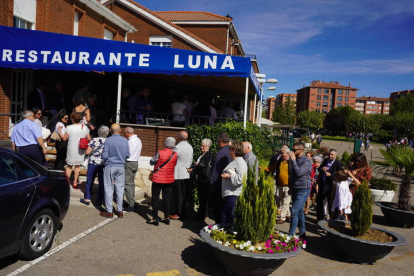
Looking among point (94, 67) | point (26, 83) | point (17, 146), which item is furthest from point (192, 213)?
point (26, 83)

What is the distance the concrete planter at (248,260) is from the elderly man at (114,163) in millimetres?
2845

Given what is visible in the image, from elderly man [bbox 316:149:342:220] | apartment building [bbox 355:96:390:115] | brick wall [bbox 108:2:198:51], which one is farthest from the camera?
apartment building [bbox 355:96:390:115]

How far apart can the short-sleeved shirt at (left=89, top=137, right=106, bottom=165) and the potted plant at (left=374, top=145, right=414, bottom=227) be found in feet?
19.3

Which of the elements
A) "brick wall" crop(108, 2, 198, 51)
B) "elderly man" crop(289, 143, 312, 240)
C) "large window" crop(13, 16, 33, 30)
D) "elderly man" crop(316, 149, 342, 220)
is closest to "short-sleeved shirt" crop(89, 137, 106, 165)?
"elderly man" crop(289, 143, 312, 240)

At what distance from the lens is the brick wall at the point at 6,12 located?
1062 cm

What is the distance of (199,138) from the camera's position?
7.95 meters

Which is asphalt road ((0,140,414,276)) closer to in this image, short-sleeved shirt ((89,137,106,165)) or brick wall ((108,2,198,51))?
short-sleeved shirt ((89,137,106,165))

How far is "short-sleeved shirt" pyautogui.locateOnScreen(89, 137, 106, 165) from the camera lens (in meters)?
6.91

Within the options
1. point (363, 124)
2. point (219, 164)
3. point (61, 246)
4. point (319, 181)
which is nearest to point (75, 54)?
point (219, 164)

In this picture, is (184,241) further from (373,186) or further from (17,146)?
(373,186)

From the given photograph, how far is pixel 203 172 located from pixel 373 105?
176661 mm

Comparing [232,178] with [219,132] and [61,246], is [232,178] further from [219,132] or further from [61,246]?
[61,246]

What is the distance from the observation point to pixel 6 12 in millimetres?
10805

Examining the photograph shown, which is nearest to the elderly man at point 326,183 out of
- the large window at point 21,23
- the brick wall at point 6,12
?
the brick wall at point 6,12
